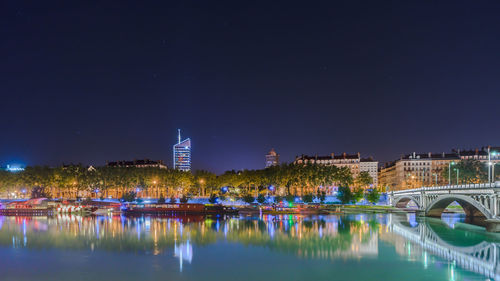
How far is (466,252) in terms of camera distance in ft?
165

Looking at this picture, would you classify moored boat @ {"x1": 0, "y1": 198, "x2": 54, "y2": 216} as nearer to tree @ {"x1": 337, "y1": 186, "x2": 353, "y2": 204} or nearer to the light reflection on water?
the light reflection on water

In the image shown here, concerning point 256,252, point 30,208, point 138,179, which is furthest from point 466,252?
point 138,179

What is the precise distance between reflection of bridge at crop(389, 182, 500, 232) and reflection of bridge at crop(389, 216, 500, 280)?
775 cm

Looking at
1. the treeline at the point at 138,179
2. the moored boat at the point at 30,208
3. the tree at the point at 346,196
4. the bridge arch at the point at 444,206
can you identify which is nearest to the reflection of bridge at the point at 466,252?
the bridge arch at the point at 444,206

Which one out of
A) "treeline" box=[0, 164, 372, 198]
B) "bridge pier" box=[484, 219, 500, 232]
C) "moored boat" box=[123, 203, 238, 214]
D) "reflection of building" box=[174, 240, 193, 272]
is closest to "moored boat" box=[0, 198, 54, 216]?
"moored boat" box=[123, 203, 238, 214]

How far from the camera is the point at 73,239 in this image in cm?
6138

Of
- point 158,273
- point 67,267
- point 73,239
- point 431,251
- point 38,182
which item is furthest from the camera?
point 38,182

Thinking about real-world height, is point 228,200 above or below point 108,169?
below

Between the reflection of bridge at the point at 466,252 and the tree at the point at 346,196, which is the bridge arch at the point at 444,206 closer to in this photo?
the reflection of bridge at the point at 466,252

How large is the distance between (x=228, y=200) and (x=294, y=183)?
25.4 meters

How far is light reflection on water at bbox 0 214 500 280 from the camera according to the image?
38.9 meters

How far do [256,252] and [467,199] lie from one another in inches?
1589

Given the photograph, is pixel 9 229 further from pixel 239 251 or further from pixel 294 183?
pixel 294 183

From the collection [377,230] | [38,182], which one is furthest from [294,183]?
[377,230]
